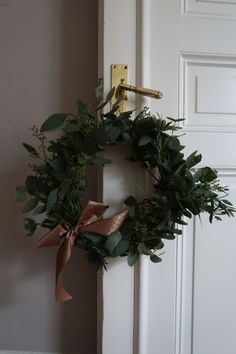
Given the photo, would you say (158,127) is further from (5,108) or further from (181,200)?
(5,108)

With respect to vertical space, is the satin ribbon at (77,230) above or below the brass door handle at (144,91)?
below

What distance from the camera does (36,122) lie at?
685 mm

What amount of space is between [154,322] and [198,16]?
2.49ft

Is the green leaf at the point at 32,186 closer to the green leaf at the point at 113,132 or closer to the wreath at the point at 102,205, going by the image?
the wreath at the point at 102,205

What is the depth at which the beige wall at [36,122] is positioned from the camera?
0.68 metres

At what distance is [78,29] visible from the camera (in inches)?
26.8

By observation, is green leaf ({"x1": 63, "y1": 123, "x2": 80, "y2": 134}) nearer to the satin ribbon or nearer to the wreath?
the wreath

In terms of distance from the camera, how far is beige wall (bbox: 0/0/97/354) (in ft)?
2.22

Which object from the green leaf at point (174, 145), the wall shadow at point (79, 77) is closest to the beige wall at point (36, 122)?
the wall shadow at point (79, 77)

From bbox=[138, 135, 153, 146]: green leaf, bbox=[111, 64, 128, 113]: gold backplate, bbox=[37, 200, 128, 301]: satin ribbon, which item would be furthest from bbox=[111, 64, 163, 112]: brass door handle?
bbox=[37, 200, 128, 301]: satin ribbon

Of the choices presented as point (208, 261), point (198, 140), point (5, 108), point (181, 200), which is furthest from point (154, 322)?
point (5, 108)

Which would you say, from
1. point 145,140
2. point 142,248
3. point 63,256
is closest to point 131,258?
point 142,248

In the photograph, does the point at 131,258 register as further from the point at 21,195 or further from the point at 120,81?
the point at 120,81

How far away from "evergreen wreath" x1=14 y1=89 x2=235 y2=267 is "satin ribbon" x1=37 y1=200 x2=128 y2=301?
0.01 meters
